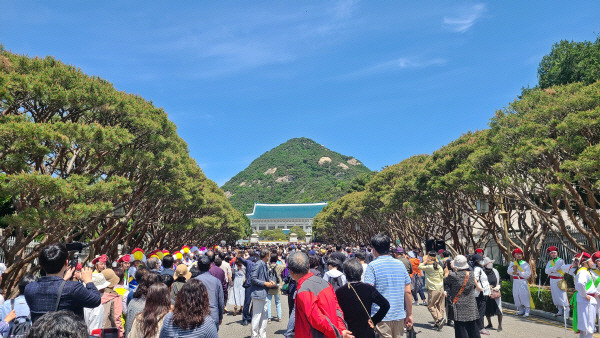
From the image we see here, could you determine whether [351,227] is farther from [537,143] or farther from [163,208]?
[537,143]

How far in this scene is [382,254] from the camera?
5168mm

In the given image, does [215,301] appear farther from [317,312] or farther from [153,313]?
[317,312]

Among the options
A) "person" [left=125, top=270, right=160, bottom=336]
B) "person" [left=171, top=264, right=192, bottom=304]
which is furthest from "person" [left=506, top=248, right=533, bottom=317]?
"person" [left=125, top=270, right=160, bottom=336]

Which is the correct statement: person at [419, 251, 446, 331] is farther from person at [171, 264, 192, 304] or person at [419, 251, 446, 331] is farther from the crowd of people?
person at [171, 264, 192, 304]

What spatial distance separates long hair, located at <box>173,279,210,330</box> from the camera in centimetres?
353

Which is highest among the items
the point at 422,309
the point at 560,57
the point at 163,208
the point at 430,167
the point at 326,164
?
the point at 326,164

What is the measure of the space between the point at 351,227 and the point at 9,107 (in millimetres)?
48039

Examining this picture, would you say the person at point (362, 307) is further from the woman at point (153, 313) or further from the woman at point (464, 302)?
the woman at point (464, 302)

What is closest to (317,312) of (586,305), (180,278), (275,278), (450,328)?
(180,278)

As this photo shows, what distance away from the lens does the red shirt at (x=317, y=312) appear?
3896 mm

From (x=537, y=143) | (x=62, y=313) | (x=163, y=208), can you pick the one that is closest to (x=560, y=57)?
(x=537, y=143)

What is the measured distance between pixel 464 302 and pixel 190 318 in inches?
185

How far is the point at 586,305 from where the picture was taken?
712 centimetres

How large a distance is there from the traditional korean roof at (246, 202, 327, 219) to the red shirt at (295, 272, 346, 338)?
117353mm
